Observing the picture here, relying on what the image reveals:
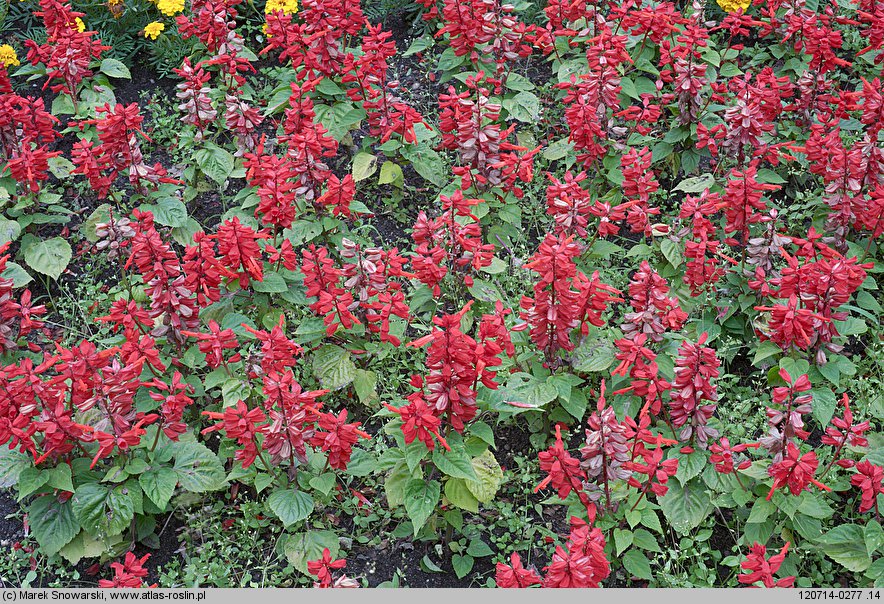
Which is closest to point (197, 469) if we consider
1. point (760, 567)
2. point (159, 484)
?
point (159, 484)

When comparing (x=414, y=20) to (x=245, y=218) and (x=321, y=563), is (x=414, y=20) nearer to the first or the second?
(x=245, y=218)

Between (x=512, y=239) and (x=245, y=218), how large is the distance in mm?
1575

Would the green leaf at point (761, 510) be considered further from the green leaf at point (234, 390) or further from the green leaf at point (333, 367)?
the green leaf at point (234, 390)

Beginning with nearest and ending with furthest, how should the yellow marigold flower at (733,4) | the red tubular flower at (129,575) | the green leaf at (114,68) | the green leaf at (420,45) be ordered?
the red tubular flower at (129,575) → the green leaf at (114,68) → the green leaf at (420,45) → the yellow marigold flower at (733,4)

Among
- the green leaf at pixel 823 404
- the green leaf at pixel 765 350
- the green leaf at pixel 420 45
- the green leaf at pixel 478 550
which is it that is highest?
the green leaf at pixel 420 45

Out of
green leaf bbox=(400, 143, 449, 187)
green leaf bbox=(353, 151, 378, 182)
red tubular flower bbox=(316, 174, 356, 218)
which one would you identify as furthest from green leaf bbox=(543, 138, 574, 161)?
red tubular flower bbox=(316, 174, 356, 218)

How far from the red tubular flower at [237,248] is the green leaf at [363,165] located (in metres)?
1.29

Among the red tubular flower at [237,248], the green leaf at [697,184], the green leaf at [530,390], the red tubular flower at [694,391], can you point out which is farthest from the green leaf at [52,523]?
the green leaf at [697,184]

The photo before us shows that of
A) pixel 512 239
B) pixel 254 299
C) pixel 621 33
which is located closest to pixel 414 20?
pixel 621 33

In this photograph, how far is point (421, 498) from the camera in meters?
3.93

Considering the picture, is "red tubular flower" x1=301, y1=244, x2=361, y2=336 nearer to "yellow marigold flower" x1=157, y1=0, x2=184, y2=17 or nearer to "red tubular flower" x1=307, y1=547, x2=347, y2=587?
"red tubular flower" x1=307, y1=547, x2=347, y2=587

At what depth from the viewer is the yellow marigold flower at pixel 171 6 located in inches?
260

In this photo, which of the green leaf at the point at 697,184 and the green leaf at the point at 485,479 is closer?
the green leaf at the point at 485,479

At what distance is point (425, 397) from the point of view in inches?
152
